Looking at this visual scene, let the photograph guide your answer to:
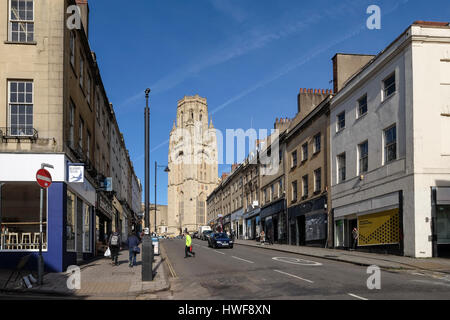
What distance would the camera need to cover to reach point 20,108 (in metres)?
17.6

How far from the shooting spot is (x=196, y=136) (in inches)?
5581

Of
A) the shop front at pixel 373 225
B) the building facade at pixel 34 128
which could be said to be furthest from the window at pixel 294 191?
the building facade at pixel 34 128

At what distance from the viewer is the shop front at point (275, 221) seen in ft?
147

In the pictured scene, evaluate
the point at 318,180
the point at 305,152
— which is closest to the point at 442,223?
the point at 318,180

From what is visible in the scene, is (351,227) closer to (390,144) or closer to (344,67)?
(390,144)

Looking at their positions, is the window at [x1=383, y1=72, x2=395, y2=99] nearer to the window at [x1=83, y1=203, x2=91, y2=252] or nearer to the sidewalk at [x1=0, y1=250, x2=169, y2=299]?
the sidewalk at [x1=0, y1=250, x2=169, y2=299]

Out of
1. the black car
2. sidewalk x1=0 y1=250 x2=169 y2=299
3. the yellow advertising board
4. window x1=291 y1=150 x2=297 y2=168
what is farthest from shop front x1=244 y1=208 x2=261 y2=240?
sidewalk x1=0 y1=250 x2=169 y2=299

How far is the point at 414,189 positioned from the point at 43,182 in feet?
55.2

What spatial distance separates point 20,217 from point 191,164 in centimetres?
12395

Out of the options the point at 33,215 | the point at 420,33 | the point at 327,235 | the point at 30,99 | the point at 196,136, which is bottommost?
the point at 327,235

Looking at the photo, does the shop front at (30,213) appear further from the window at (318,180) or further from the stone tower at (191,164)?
the stone tower at (191,164)
